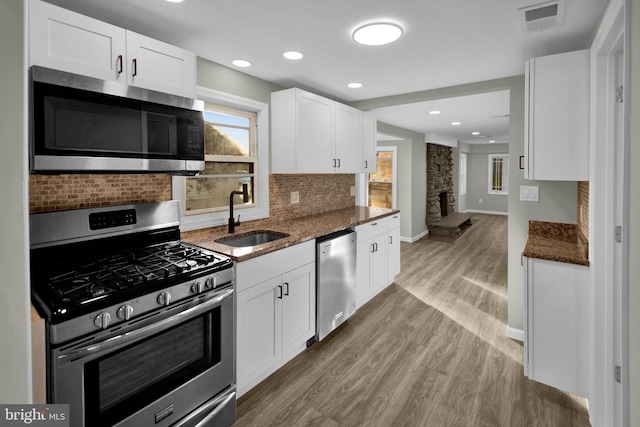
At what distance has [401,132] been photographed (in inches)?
244

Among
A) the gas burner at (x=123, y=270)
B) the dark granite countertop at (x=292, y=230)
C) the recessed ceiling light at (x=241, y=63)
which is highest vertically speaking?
the recessed ceiling light at (x=241, y=63)

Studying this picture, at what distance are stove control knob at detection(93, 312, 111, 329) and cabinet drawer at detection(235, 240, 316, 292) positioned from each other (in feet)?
2.37

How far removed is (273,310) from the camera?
227 cm

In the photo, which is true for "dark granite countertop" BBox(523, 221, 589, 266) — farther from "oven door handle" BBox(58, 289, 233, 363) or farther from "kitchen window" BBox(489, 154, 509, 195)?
"kitchen window" BBox(489, 154, 509, 195)

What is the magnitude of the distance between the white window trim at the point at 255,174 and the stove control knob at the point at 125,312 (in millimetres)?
1036

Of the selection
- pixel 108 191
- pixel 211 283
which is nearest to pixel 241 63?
pixel 108 191

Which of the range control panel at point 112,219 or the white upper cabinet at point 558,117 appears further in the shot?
the white upper cabinet at point 558,117

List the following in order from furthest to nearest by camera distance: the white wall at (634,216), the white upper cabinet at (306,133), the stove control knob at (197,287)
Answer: the white upper cabinet at (306,133)
the stove control knob at (197,287)
the white wall at (634,216)

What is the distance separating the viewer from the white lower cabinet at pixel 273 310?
6.77 feet

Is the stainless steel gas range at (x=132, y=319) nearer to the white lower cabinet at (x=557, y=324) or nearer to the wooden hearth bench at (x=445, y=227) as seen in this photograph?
the white lower cabinet at (x=557, y=324)

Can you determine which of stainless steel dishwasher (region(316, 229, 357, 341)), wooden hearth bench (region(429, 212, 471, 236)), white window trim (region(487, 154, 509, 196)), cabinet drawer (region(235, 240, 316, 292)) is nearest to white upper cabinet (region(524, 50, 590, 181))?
stainless steel dishwasher (region(316, 229, 357, 341))

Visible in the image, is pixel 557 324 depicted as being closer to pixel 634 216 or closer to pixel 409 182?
pixel 634 216

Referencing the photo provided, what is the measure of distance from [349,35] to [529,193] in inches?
74.3

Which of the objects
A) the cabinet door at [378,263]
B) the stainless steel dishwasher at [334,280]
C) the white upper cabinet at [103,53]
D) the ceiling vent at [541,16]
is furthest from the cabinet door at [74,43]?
the cabinet door at [378,263]
